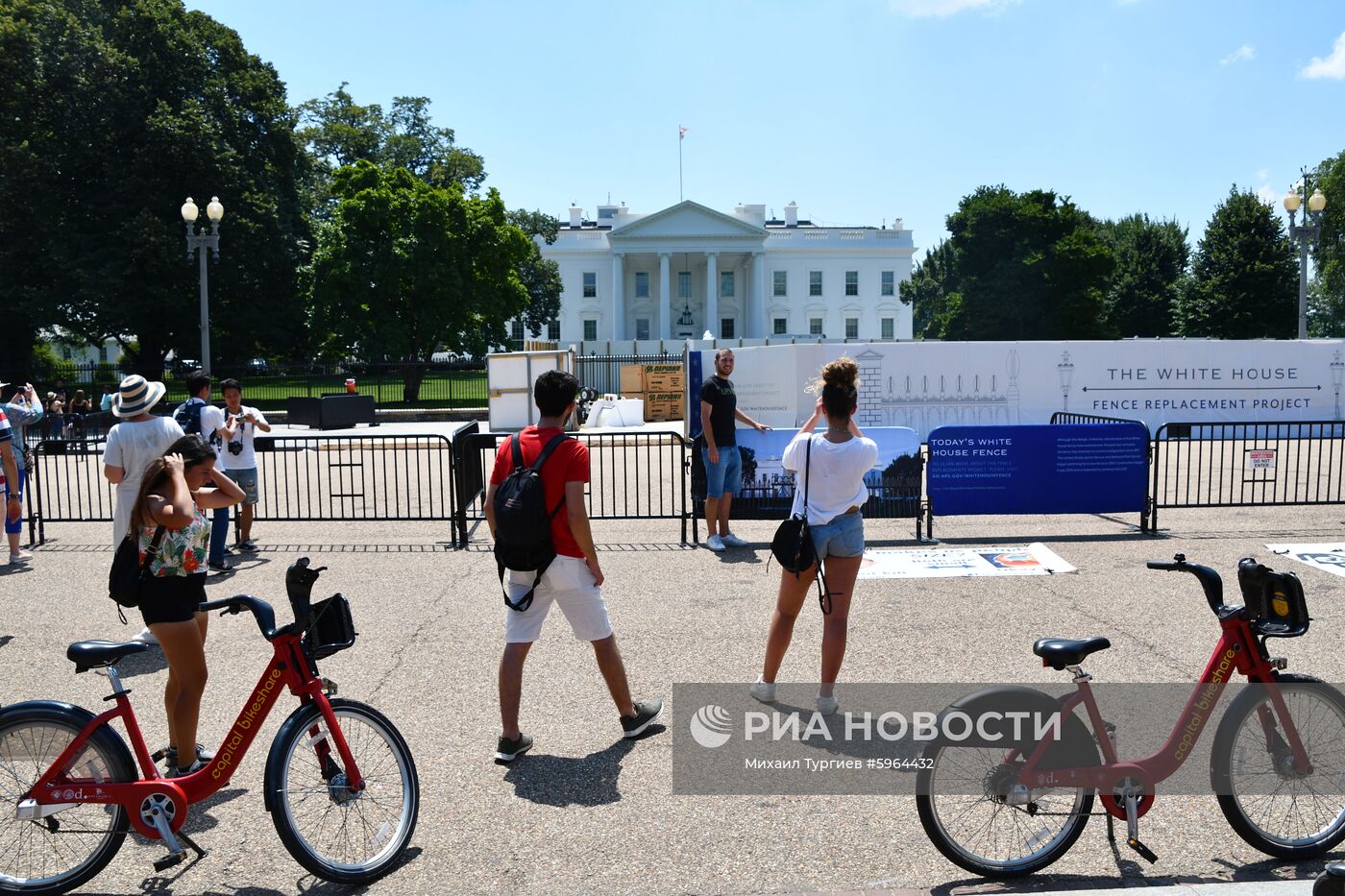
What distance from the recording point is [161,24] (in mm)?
42031

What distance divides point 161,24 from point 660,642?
44411 millimetres

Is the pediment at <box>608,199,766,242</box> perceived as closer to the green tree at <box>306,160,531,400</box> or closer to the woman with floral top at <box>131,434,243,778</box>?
the green tree at <box>306,160,531,400</box>

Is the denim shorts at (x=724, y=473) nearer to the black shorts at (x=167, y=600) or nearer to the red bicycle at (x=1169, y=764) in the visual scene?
the black shorts at (x=167, y=600)

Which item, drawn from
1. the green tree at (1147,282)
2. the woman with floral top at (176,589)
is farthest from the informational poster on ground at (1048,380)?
the green tree at (1147,282)

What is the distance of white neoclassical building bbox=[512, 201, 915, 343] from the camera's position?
93438mm

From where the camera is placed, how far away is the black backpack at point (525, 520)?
4.85m

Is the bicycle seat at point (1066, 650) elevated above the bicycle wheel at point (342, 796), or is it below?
above

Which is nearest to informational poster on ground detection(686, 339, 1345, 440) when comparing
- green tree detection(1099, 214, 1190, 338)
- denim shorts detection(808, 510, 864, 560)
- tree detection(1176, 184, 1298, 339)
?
denim shorts detection(808, 510, 864, 560)

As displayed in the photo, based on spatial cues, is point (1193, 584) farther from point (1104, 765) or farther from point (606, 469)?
point (606, 469)

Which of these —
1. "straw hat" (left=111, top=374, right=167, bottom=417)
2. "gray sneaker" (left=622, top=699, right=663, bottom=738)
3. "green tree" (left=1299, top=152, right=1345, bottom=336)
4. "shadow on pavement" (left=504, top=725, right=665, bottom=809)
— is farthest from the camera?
"green tree" (left=1299, top=152, right=1345, bottom=336)

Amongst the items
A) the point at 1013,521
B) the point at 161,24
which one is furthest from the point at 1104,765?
the point at 161,24

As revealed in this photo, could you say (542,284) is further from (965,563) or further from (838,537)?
(838,537)

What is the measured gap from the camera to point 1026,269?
7194cm

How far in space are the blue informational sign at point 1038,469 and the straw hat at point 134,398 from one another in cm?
774
